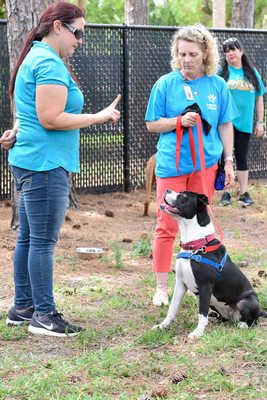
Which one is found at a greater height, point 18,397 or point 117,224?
point 18,397

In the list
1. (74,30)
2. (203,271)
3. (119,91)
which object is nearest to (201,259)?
(203,271)

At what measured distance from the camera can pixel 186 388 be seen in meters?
4.23

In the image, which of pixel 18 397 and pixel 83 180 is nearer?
pixel 18 397

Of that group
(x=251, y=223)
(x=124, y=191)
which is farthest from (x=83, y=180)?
(x=251, y=223)

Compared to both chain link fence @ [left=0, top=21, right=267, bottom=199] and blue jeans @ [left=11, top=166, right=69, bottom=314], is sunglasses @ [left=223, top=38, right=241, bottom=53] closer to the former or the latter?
chain link fence @ [left=0, top=21, right=267, bottom=199]

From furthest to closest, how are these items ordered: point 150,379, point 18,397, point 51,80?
point 51,80 → point 150,379 → point 18,397

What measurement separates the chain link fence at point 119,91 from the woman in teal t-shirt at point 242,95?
1539 millimetres

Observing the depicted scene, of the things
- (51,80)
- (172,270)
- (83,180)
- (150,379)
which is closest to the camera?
(150,379)

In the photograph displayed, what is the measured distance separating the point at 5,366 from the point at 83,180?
21.5 feet

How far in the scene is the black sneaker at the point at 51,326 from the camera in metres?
5.20

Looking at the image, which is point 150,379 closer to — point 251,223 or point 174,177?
point 174,177

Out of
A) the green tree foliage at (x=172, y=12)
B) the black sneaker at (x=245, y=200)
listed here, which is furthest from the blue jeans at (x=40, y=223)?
the green tree foliage at (x=172, y=12)

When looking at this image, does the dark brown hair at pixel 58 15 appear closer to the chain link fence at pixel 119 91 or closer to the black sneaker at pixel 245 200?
the chain link fence at pixel 119 91

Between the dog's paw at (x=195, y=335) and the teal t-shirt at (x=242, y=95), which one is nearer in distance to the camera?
the dog's paw at (x=195, y=335)
